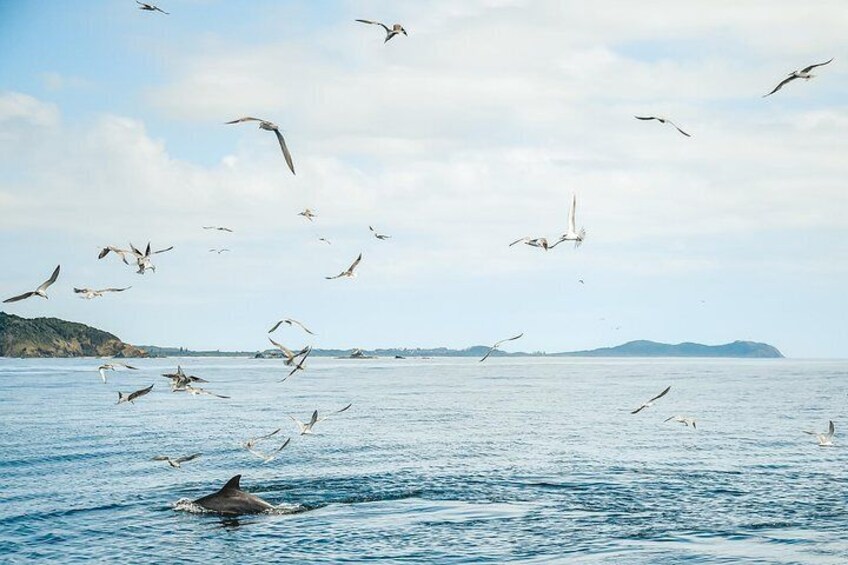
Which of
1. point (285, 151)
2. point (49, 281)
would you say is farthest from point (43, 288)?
point (285, 151)

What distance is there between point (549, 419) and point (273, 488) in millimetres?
34007

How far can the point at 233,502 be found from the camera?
98.3 ft

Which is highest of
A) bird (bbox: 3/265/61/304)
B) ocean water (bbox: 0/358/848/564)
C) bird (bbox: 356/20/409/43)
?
bird (bbox: 356/20/409/43)

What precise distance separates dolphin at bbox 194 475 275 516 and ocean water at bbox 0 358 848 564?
100 cm

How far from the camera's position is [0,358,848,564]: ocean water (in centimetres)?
2502

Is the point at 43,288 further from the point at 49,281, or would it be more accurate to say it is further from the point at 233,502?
the point at 233,502

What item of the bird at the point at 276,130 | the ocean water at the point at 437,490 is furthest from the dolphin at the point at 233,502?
the bird at the point at 276,130

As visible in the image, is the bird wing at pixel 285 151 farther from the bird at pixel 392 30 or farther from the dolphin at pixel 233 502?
the dolphin at pixel 233 502

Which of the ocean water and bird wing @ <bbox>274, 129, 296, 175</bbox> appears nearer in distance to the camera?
bird wing @ <bbox>274, 129, 296, 175</bbox>

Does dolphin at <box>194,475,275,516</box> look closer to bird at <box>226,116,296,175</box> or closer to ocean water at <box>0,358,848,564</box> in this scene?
ocean water at <box>0,358,848,564</box>

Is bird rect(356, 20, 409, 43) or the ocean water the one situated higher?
bird rect(356, 20, 409, 43)

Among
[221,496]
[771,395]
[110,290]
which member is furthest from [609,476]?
[771,395]

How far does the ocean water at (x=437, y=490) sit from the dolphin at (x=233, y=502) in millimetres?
1000

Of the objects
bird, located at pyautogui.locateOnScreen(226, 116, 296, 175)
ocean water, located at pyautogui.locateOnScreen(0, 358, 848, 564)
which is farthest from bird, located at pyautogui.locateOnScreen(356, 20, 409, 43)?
ocean water, located at pyautogui.locateOnScreen(0, 358, 848, 564)
